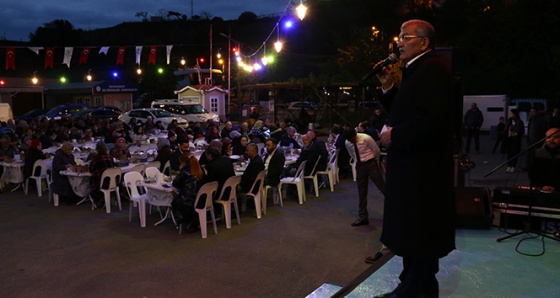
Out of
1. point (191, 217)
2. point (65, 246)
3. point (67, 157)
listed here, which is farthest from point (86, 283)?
point (67, 157)

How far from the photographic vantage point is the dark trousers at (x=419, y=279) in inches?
101

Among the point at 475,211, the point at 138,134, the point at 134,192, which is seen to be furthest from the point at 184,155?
the point at 138,134

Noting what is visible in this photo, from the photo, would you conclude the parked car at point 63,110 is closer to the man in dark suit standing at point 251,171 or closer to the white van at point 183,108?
the white van at point 183,108

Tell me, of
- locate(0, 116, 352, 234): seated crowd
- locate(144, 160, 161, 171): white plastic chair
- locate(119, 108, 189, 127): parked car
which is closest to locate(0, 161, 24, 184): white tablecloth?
locate(0, 116, 352, 234): seated crowd

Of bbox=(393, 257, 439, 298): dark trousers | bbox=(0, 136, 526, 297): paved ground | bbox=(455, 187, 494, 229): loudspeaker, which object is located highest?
bbox=(393, 257, 439, 298): dark trousers

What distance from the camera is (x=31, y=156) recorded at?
9.33m

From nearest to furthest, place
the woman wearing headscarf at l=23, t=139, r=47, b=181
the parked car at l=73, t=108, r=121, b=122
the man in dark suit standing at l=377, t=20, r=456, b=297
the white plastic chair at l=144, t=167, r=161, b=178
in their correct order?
the man in dark suit standing at l=377, t=20, r=456, b=297
the white plastic chair at l=144, t=167, r=161, b=178
the woman wearing headscarf at l=23, t=139, r=47, b=181
the parked car at l=73, t=108, r=121, b=122

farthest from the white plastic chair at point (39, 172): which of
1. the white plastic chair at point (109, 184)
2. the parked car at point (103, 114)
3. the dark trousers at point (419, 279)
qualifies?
the parked car at point (103, 114)

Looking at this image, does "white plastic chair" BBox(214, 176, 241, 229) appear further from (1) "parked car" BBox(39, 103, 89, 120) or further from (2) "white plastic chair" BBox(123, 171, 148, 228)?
(1) "parked car" BBox(39, 103, 89, 120)

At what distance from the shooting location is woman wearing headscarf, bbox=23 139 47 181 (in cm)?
927

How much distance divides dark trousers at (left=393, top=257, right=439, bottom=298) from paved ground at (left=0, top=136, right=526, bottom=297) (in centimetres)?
206

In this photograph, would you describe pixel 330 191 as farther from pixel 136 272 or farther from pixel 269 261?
pixel 136 272

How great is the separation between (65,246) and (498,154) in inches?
516

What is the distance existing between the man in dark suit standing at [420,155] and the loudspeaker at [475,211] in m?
3.77
